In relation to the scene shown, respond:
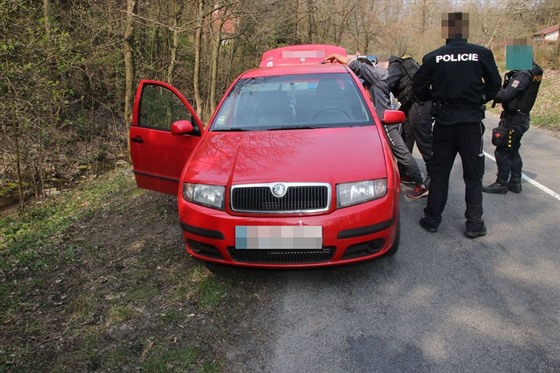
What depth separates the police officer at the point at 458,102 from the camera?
4.04 metres

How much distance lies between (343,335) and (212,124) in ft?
8.18

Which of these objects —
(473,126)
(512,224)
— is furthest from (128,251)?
(512,224)

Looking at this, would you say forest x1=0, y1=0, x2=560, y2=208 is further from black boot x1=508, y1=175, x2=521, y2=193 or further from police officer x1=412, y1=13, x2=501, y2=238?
black boot x1=508, y1=175, x2=521, y2=193

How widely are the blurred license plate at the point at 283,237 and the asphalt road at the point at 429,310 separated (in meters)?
0.46

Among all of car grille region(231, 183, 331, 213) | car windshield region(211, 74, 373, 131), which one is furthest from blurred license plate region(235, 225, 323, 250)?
car windshield region(211, 74, 373, 131)

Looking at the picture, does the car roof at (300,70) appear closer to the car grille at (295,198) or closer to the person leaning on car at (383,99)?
the person leaning on car at (383,99)

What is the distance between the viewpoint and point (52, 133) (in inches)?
327

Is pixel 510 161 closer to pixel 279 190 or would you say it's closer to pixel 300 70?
pixel 300 70

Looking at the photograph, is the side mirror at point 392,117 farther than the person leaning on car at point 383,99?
No

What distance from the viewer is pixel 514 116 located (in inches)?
221

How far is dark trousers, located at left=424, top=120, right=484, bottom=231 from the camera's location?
4.24m

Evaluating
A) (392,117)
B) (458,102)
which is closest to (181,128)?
(392,117)

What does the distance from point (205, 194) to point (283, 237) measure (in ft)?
2.40

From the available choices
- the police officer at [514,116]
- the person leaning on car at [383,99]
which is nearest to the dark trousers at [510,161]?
the police officer at [514,116]
